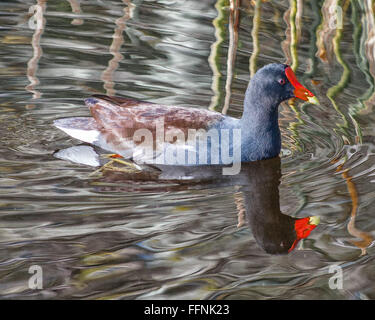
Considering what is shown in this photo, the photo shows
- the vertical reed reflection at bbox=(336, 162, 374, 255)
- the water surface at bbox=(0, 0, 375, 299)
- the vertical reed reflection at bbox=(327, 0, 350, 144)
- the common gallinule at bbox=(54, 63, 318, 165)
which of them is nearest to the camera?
the water surface at bbox=(0, 0, 375, 299)

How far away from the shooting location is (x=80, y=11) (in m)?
8.16

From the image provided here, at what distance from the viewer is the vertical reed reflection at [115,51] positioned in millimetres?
6434

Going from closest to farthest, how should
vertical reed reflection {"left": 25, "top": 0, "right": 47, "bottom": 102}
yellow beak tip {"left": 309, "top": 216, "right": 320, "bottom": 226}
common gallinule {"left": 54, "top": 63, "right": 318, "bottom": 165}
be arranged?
yellow beak tip {"left": 309, "top": 216, "right": 320, "bottom": 226} < common gallinule {"left": 54, "top": 63, "right": 318, "bottom": 165} < vertical reed reflection {"left": 25, "top": 0, "right": 47, "bottom": 102}

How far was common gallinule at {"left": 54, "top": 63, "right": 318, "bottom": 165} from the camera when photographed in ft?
16.8

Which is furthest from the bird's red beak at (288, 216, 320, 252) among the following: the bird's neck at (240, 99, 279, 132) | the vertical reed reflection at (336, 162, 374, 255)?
the bird's neck at (240, 99, 279, 132)

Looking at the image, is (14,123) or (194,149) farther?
(14,123)

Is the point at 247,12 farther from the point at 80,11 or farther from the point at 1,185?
the point at 1,185

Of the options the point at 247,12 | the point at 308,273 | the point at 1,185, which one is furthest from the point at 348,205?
the point at 247,12

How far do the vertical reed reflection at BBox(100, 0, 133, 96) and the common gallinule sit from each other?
0.95 m

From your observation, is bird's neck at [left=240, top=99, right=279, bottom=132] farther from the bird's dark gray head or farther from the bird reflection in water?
the bird reflection in water

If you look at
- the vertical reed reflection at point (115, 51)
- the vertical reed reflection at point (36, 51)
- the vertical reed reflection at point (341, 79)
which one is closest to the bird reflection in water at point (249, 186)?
the vertical reed reflection at point (341, 79)

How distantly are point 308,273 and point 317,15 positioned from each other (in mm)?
4733

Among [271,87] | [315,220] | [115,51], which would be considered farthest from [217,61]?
[315,220]

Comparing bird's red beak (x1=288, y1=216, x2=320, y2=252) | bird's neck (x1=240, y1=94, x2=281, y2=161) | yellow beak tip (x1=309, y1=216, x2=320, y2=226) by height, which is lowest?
bird's red beak (x1=288, y1=216, x2=320, y2=252)
